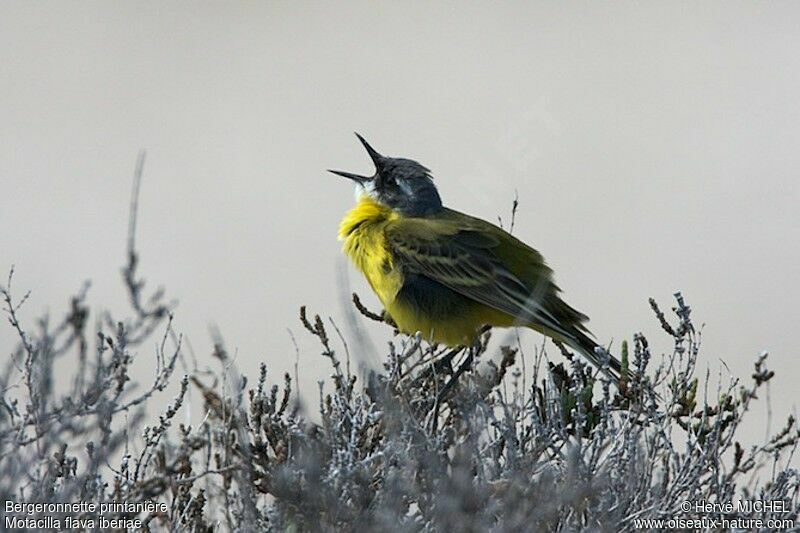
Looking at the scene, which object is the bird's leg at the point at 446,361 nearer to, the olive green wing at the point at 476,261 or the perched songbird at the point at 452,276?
the perched songbird at the point at 452,276

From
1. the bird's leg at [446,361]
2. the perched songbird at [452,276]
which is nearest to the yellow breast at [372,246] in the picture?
the perched songbird at [452,276]

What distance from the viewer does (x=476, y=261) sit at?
7172mm

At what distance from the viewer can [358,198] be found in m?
7.95

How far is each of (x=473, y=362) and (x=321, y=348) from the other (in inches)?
32.4

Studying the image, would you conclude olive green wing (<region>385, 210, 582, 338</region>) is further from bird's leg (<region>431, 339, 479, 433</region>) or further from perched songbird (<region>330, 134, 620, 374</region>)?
bird's leg (<region>431, 339, 479, 433</region>)

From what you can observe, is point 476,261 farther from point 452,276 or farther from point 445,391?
point 445,391

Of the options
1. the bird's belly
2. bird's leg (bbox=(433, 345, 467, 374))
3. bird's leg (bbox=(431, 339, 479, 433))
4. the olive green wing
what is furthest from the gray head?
bird's leg (bbox=(431, 339, 479, 433))

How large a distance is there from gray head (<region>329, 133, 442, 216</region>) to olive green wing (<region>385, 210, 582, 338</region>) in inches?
10.0

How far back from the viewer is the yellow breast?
713 centimetres

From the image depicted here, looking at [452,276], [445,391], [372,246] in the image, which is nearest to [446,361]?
[452,276]

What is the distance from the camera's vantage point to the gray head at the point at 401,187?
780cm

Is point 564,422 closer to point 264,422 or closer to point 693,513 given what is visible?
point 693,513

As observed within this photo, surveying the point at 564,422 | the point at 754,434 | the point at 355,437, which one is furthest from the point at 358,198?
the point at 754,434

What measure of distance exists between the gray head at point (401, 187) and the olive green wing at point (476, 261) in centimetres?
25
